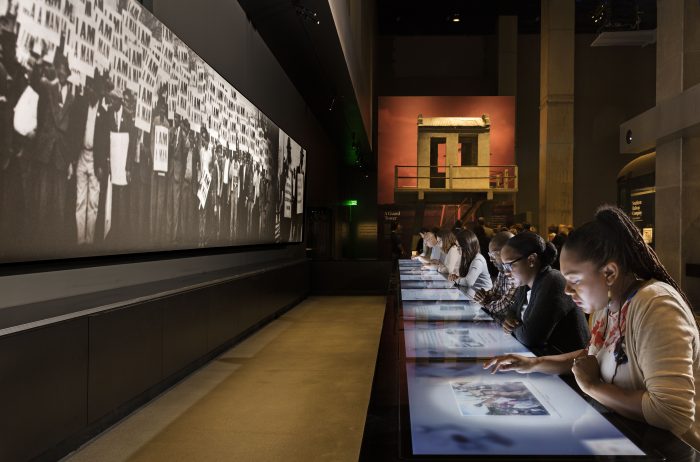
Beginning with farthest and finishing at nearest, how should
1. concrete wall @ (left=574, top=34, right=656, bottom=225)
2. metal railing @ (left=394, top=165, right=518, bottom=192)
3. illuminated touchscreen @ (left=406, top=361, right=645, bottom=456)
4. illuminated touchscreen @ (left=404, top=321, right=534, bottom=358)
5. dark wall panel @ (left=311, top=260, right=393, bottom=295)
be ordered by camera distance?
concrete wall @ (left=574, top=34, right=656, bottom=225) < metal railing @ (left=394, top=165, right=518, bottom=192) < dark wall panel @ (left=311, top=260, right=393, bottom=295) < illuminated touchscreen @ (left=404, top=321, right=534, bottom=358) < illuminated touchscreen @ (left=406, top=361, right=645, bottom=456)

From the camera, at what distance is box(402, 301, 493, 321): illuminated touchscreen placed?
11.2 feet

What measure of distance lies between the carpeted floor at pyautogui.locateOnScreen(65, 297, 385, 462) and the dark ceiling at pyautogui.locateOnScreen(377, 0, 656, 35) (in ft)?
50.4

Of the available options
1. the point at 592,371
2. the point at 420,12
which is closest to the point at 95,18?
the point at 592,371

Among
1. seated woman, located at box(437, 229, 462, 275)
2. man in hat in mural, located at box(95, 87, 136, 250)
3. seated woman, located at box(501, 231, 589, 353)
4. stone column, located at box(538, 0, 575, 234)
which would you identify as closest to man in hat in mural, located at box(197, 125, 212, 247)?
man in hat in mural, located at box(95, 87, 136, 250)

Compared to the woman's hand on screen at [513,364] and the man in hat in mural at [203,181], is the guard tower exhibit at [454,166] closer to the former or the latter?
the man in hat in mural at [203,181]

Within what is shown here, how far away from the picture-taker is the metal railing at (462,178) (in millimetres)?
17500

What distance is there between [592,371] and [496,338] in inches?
41.0

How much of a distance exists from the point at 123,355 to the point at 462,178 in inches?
589

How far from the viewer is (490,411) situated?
159 cm

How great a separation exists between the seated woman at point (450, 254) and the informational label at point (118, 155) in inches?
174

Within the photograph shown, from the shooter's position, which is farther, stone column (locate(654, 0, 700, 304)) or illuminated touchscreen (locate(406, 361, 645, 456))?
stone column (locate(654, 0, 700, 304))

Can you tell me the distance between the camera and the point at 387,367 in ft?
6.95

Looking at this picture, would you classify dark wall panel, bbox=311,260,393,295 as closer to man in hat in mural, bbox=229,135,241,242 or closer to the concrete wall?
man in hat in mural, bbox=229,135,241,242

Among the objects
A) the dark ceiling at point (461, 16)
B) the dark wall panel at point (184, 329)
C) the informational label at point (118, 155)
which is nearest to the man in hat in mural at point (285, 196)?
the dark wall panel at point (184, 329)
